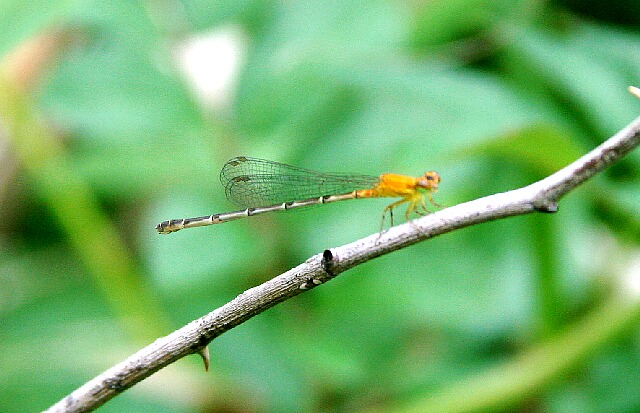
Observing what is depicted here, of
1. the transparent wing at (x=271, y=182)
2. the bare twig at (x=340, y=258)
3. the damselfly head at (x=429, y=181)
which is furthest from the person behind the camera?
the transparent wing at (x=271, y=182)

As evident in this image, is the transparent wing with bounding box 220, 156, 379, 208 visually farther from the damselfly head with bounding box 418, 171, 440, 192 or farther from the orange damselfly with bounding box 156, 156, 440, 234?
the damselfly head with bounding box 418, 171, 440, 192

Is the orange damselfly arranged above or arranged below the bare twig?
above

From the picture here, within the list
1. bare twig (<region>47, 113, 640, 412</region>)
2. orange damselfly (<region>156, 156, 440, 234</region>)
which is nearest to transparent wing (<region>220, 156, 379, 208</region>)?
orange damselfly (<region>156, 156, 440, 234</region>)

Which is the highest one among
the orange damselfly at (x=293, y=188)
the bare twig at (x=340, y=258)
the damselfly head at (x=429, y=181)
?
the orange damselfly at (x=293, y=188)

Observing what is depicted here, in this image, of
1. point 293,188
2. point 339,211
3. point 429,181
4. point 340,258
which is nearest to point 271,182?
point 293,188

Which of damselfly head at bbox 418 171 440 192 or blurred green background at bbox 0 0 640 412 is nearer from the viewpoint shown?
damselfly head at bbox 418 171 440 192

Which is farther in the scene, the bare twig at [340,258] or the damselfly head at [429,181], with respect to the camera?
the damselfly head at [429,181]

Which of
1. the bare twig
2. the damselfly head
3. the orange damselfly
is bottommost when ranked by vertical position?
the bare twig

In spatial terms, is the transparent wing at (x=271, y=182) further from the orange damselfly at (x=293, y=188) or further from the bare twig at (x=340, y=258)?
the bare twig at (x=340, y=258)

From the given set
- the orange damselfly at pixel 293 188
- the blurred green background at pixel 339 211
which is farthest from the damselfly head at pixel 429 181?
the blurred green background at pixel 339 211
